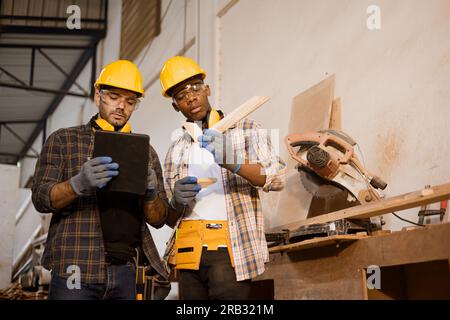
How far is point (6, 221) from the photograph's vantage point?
686cm

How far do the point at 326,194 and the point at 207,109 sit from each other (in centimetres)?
90

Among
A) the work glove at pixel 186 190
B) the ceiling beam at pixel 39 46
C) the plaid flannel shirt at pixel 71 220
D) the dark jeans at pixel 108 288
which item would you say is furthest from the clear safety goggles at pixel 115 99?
the ceiling beam at pixel 39 46

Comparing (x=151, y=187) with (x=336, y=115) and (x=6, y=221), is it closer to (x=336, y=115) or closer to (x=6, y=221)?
(x=336, y=115)

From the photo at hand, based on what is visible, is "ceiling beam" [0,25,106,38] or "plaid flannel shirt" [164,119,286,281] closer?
"plaid flannel shirt" [164,119,286,281]

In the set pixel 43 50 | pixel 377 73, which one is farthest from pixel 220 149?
pixel 43 50

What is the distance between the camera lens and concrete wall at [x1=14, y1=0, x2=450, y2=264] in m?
2.74

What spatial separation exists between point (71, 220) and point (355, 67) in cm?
205

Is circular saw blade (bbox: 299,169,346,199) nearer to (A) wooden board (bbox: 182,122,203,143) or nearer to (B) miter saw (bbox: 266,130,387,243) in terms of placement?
(B) miter saw (bbox: 266,130,387,243)

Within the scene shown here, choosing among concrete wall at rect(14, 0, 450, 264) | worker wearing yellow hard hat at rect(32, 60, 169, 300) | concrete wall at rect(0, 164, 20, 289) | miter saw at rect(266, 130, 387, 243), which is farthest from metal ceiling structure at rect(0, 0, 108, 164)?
worker wearing yellow hard hat at rect(32, 60, 169, 300)

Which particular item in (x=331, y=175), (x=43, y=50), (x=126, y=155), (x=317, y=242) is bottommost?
(x=317, y=242)

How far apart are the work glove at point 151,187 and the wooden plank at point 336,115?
161 cm

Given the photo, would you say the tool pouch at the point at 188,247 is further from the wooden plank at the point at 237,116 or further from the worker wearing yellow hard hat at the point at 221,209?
the wooden plank at the point at 237,116

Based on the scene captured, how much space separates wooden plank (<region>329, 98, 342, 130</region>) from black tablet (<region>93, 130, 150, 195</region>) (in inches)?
65.8

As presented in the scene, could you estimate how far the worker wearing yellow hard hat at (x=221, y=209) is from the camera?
1.99 m
